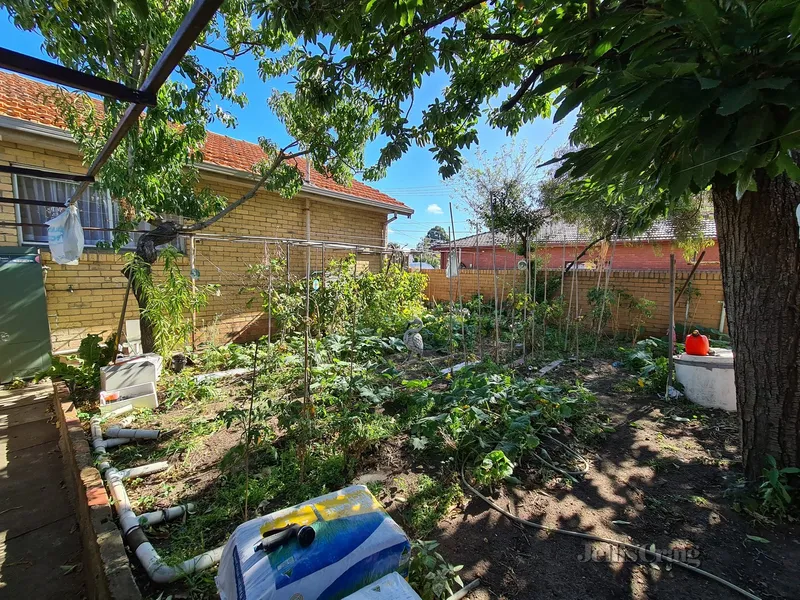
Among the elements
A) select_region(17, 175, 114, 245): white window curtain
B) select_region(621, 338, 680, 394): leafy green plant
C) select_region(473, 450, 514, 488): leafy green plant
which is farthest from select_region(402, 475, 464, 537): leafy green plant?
select_region(17, 175, 114, 245): white window curtain

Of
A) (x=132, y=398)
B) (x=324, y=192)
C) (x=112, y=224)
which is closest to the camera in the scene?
(x=132, y=398)

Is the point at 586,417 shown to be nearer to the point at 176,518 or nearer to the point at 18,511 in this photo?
the point at 176,518

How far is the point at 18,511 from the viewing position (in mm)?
2301

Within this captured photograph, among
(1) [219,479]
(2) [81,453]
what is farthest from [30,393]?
(1) [219,479]

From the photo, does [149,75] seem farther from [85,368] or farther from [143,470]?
[85,368]

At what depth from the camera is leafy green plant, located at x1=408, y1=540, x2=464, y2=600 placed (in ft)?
5.03

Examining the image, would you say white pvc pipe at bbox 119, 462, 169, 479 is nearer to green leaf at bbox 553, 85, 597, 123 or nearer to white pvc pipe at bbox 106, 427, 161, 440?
white pvc pipe at bbox 106, 427, 161, 440

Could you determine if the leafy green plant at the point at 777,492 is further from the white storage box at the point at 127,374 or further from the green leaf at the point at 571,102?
the white storage box at the point at 127,374

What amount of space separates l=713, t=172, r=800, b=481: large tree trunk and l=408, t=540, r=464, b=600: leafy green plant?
237 cm

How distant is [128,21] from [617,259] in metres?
16.7

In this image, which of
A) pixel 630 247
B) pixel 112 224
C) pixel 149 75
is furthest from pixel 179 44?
pixel 630 247

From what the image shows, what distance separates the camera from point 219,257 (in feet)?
20.7

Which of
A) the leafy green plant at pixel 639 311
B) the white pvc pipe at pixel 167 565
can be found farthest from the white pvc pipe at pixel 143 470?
the leafy green plant at pixel 639 311

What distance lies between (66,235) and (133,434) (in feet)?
6.59
